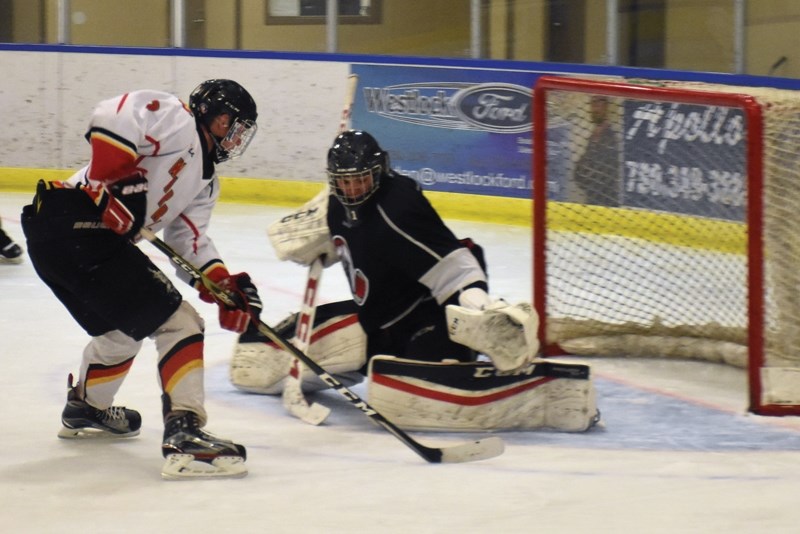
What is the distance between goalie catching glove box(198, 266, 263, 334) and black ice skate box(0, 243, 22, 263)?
271 centimetres

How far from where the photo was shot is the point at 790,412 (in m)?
3.43

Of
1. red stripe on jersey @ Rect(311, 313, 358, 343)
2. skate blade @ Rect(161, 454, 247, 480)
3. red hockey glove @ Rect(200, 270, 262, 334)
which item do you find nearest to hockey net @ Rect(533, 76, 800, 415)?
red stripe on jersey @ Rect(311, 313, 358, 343)

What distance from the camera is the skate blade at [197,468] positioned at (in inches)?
114

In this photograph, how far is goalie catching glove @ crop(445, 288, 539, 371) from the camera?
3.14 meters

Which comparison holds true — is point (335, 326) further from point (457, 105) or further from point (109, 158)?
point (457, 105)

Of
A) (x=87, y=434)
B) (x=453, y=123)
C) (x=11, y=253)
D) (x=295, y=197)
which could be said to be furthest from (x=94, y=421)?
(x=295, y=197)

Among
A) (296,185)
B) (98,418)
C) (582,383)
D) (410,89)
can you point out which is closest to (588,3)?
(410,89)

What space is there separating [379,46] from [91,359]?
14.9 feet

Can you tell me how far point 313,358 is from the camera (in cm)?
355

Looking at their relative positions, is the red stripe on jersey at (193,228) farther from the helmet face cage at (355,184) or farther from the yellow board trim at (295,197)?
the yellow board trim at (295,197)

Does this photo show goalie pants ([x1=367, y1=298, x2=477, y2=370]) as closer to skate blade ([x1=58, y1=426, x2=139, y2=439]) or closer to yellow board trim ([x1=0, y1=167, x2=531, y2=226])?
skate blade ([x1=58, y1=426, x2=139, y2=439])

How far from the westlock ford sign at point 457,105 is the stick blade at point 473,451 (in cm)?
364

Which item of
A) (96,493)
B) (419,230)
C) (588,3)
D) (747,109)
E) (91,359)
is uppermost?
(588,3)

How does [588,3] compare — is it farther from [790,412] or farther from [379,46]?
[790,412]
